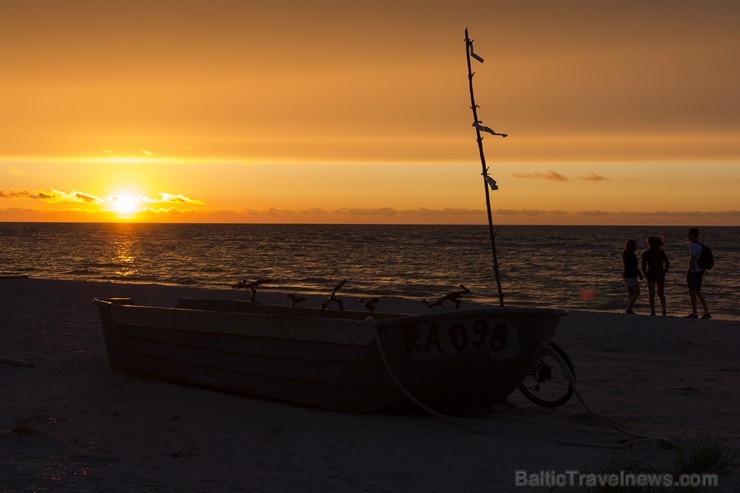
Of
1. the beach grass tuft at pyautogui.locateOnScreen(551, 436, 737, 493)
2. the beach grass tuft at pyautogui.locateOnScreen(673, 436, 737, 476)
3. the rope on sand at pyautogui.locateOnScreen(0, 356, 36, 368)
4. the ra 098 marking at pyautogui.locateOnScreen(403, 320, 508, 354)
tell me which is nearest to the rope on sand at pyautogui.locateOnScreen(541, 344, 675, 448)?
the beach grass tuft at pyautogui.locateOnScreen(551, 436, 737, 493)

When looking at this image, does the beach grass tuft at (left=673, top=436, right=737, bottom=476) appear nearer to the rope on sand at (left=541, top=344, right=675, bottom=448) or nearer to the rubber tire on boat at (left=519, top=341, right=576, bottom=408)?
the rope on sand at (left=541, top=344, right=675, bottom=448)

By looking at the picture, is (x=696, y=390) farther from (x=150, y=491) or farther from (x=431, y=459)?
(x=150, y=491)

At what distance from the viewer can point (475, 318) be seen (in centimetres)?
747

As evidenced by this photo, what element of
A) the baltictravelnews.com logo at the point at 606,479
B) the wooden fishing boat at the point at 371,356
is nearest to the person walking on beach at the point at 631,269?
the wooden fishing boat at the point at 371,356

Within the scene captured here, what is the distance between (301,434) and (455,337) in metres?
1.81

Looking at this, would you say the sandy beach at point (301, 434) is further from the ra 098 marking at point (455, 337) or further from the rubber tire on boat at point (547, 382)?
the ra 098 marking at point (455, 337)

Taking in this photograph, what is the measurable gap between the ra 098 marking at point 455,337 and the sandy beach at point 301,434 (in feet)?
2.67

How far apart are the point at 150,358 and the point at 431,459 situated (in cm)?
491

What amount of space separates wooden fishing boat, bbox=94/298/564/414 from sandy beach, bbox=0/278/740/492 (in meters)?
0.22

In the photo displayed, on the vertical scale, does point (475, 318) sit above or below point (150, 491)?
above

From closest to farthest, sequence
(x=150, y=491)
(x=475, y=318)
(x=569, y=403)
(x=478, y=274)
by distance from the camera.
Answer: (x=150, y=491) → (x=475, y=318) → (x=569, y=403) → (x=478, y=274)

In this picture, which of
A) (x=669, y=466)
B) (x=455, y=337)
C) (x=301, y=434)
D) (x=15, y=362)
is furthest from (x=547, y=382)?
(x=15, y=362)

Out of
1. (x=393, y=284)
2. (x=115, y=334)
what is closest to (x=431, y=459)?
(x=115, y=334)

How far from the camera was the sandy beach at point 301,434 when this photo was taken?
6.01m
